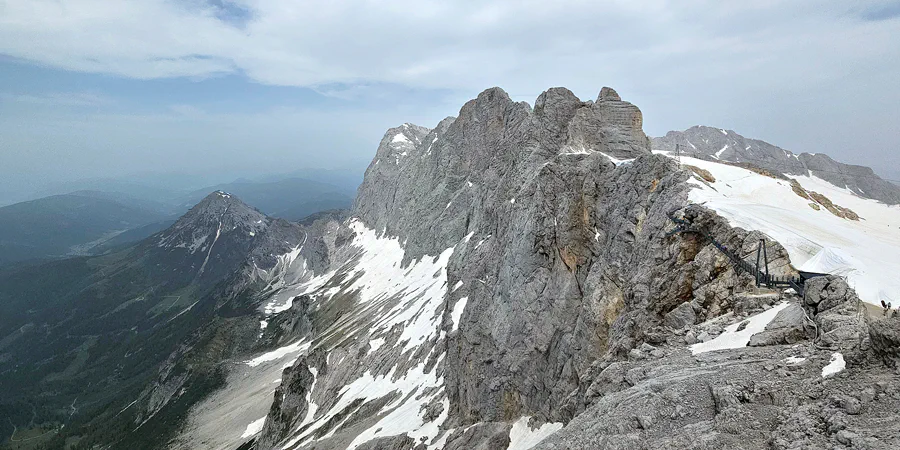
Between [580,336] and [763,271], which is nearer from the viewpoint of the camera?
[763,271]

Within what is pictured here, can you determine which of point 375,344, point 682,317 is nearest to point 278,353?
point 375,344

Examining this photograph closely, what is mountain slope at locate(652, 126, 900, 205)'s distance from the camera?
94.8 m

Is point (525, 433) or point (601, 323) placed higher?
point (601, 323)

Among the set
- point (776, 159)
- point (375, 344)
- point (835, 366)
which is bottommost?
point (375, 344)

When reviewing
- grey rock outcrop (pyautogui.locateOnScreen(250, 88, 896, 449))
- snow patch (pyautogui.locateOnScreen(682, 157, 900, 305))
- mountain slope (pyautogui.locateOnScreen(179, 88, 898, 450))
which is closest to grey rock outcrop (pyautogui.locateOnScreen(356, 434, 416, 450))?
mountain slope (pyautogui.locateOnScreen(179, 88, 898, 450))

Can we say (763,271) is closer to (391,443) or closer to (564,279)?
(564,279)

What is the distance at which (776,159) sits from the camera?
385 ft

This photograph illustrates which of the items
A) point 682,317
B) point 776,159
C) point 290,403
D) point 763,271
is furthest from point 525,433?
point 776,159

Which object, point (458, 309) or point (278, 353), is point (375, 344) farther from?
point (278, 353)

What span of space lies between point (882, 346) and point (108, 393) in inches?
9221

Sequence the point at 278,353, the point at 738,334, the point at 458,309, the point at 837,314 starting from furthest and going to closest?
the point at 278,353 → the point at 458,309 → the point at 738,334 → the point at 837,314

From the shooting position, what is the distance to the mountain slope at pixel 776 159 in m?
94.8

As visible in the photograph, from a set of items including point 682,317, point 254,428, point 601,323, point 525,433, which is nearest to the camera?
point 682,317

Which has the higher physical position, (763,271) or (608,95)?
(608,95)
